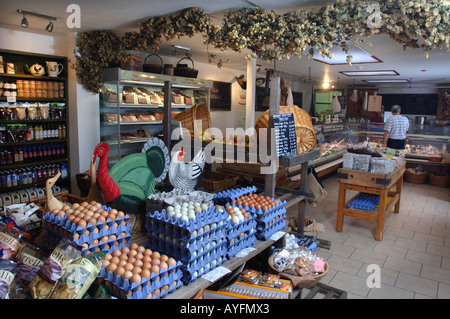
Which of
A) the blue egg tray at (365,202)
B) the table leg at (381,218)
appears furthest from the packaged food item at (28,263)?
the blue egg tray at (365,202)

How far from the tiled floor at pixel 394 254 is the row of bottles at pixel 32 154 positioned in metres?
4.15

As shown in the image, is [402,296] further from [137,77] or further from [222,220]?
[137,77]

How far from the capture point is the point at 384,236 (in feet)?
16.9

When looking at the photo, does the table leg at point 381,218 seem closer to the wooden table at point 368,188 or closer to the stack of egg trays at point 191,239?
the wooden table at point 368,188

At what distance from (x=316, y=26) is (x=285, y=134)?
135 centimetres

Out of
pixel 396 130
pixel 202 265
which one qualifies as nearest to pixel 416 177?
pixel 396 130

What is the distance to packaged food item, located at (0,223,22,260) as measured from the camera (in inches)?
76.6

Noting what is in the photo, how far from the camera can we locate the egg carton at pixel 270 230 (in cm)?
267

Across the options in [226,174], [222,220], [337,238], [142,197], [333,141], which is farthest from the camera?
[333,141]

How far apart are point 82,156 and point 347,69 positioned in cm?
685

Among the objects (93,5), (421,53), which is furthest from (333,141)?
(93,5)

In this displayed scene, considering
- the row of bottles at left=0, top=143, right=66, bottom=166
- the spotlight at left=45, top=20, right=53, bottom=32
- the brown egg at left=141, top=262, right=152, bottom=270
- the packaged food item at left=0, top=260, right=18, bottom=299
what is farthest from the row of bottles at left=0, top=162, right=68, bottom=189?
the brown egg at left=141, top=262, right=152, bottom=270

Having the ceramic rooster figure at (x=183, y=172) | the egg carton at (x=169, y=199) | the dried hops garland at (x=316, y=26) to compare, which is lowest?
the egg carton at (x=169, y=199)

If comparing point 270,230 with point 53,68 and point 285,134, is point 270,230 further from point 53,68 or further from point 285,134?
point 53,68
